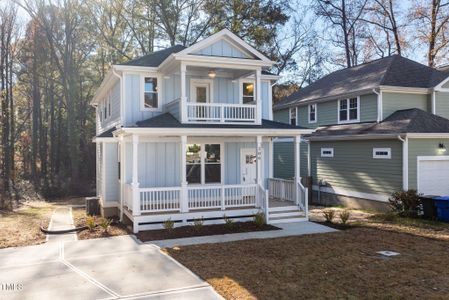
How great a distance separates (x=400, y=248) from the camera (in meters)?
10.1

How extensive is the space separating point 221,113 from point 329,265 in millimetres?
7358

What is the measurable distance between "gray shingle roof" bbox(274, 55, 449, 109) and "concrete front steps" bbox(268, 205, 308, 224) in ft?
24.9

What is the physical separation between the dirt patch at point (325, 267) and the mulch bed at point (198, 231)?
1478mm

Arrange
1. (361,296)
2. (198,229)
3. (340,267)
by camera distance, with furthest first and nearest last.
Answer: (198,229) < (340,267) < (361,296)

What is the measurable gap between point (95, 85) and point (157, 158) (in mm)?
22928

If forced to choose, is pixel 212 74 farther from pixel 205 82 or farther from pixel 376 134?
pixel 376 134

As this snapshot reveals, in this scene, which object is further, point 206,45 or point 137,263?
point 206,45

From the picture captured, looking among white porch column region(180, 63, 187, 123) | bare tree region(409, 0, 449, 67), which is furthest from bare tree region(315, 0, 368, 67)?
white porch column region(180, 63, 187, 123)

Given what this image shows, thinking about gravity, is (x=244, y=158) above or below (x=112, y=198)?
above

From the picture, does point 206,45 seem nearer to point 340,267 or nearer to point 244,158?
point 244,158

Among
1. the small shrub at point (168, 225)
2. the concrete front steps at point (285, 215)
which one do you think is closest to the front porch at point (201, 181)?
the concrete front steps at point (285, 215)

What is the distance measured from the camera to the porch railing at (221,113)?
14.0 m

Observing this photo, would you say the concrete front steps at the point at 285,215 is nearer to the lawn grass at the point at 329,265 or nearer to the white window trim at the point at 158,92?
the lawn grass at the point at 329,265

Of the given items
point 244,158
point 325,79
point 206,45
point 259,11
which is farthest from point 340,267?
point 259,11
